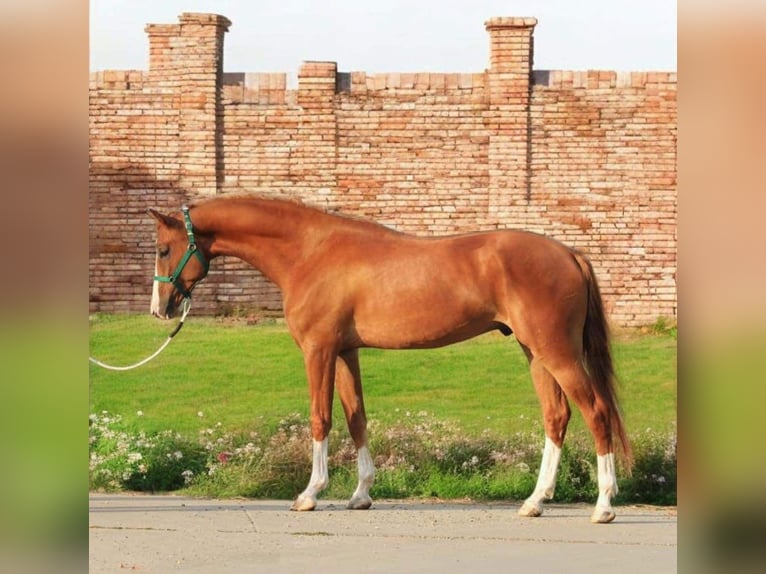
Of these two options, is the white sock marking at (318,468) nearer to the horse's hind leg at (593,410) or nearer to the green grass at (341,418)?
the green grass at (341,418)

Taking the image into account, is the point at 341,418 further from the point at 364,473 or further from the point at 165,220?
the point at 165,220

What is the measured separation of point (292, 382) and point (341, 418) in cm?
65

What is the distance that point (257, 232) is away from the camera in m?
6.53

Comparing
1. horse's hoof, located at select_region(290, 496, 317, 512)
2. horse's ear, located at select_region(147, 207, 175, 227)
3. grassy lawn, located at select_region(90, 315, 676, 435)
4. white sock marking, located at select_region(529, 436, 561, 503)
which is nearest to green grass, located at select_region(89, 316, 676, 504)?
grassy lawn, located at select_region(90, 315, 676, 435)

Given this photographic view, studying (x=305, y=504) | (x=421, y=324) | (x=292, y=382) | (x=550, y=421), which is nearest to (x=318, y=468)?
(x=305, y=504)

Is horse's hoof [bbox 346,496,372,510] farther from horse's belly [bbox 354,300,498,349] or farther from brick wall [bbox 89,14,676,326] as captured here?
brick wall [bbox 89,14,676,326]

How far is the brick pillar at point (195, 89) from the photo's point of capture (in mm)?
9172

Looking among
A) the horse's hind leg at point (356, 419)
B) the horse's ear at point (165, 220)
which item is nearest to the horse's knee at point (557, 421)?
the horse's hind leg at point (356, 419)

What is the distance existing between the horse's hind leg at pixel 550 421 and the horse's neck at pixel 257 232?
1.52 meters

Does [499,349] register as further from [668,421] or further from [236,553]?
[236,553]

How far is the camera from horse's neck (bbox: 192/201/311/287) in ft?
21.4

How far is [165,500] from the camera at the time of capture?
726 centimetres
